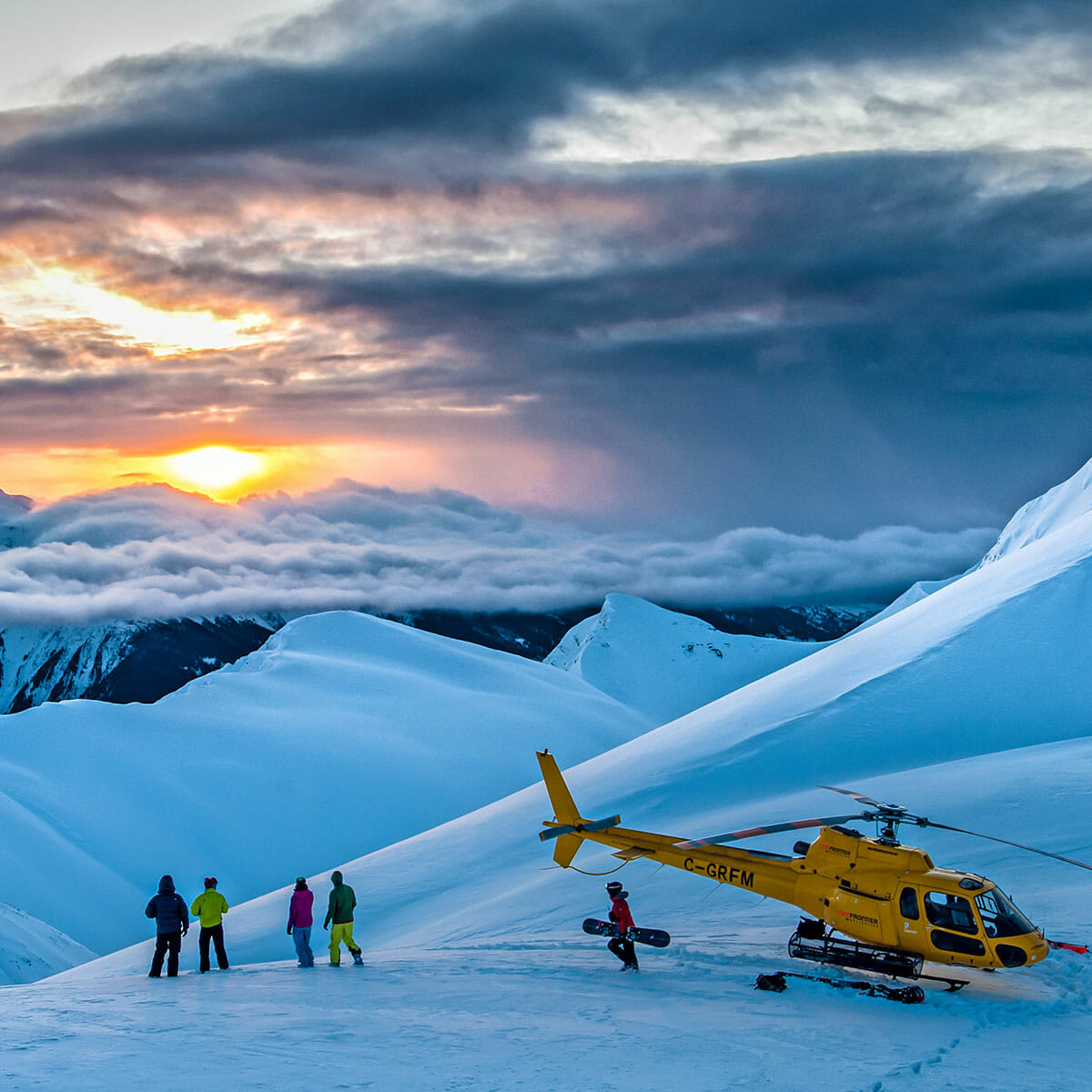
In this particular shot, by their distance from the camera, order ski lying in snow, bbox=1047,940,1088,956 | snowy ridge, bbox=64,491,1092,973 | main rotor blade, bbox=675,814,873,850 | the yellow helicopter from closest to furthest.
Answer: the yellow helicopter
ski lying in snow, bbox=1047,940,1088,956
main rotor blade, bbox=675,814,873,850
snowy ridge, bbox=64,491,1092,973

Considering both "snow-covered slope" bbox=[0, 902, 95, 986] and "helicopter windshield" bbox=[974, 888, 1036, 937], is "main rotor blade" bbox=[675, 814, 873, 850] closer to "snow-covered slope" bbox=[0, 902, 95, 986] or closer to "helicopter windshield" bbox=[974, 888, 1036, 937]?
"helicopter windshield" bbox=[974, 888, 1036, 937]

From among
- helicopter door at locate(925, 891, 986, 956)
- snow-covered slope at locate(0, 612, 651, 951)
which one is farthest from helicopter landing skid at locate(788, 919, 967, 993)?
snow-covered slope at locate(0, 612, 651, 951)

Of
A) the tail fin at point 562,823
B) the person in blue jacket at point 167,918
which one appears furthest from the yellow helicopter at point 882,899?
the person in blue jacket at point 167,918

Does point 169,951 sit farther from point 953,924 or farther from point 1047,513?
point 1047,513

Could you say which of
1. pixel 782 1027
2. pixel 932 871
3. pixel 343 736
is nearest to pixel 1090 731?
pixel 932 871

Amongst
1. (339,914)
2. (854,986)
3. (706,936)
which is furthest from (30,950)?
(854,986)

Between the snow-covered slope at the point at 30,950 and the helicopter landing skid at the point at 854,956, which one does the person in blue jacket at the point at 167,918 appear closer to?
the helicopter landing skid at the point at 854,956

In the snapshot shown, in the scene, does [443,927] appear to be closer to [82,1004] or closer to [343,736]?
[82,1004]
